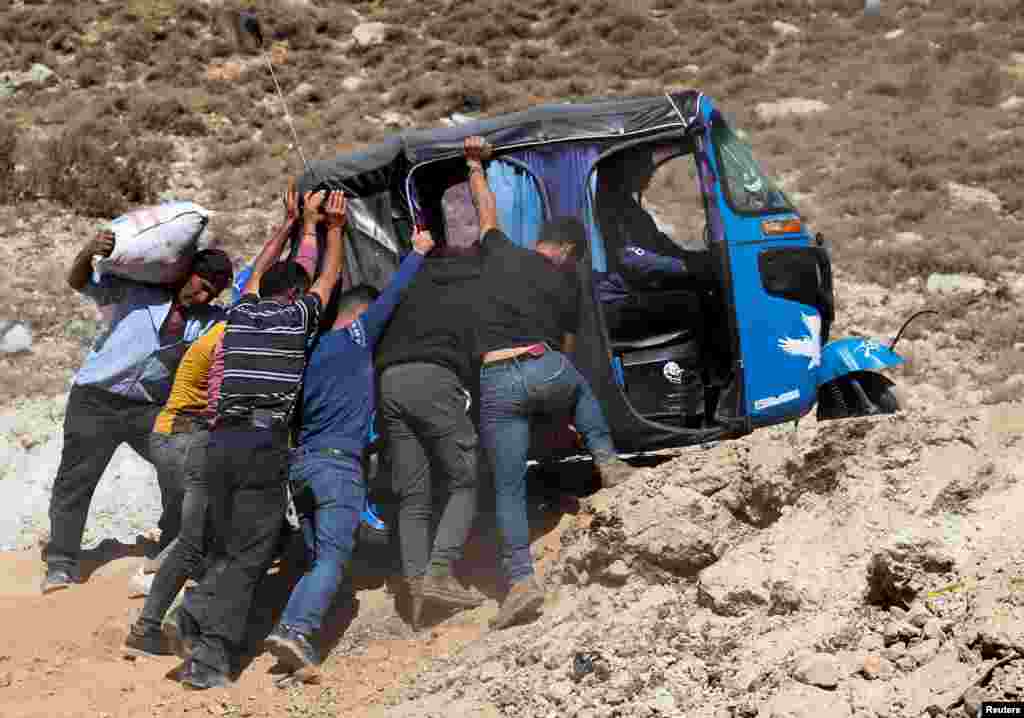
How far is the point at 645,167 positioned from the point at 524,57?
722 inches

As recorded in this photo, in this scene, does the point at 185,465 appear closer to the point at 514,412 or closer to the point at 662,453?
the point at 514,412

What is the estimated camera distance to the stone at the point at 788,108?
20.5 metres

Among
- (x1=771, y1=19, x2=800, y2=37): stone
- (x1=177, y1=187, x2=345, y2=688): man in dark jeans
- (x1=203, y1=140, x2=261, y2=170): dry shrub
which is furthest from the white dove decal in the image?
(x1=771, y1=19, x2=800, y2=37): stone

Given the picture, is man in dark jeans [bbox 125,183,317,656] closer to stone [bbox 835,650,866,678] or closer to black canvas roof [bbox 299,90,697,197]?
black canvas roof [bbox 299,90,697,197]

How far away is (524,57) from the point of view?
81.1ft

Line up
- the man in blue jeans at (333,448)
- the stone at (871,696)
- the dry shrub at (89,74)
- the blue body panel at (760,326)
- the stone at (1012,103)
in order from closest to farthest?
the stone at (871,696) < the man in blue jeans at (333,448) < the blue body panel at (760,326) < the stone at (1012,103) < the dry shrub at (89,74)

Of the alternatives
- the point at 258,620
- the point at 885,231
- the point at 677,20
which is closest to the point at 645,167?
the point at 258,620

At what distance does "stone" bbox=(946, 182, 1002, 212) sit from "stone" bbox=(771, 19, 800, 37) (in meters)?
10.0

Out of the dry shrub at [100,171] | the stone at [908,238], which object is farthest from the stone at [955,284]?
the dry shrub at [100,171]

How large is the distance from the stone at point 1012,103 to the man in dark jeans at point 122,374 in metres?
16.3

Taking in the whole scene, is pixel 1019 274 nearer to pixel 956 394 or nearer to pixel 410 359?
pixel 956 394

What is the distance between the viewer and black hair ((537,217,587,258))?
6715mm

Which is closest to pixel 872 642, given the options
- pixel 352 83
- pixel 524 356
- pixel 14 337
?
pixel 524 356

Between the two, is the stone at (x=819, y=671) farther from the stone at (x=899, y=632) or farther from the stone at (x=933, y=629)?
the stone at (x=933, y=629)
